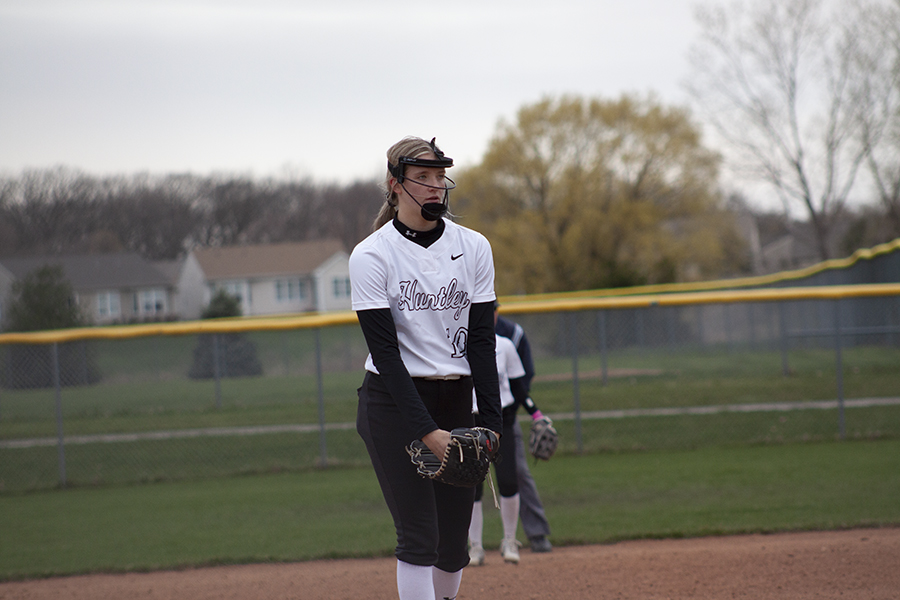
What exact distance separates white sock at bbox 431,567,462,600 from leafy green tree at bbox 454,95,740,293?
28340 mm

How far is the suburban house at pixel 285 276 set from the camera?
45.9m

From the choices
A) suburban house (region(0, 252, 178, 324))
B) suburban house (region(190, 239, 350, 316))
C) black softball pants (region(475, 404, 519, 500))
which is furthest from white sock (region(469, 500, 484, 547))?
suburban house (region(190, 239, 350, 316))

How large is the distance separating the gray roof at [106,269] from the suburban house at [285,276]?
490 centimetres

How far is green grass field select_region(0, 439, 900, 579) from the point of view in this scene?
5.94 meters

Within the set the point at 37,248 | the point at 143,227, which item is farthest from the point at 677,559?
the point at 143,227

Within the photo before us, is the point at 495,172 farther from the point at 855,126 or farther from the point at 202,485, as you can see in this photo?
the point at 202,485

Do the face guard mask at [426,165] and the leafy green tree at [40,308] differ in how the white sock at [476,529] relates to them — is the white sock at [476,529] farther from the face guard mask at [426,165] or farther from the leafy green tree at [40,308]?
the leafy green tree at [40,308]

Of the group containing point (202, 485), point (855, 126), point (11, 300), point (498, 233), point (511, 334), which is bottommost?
point (202, 485)

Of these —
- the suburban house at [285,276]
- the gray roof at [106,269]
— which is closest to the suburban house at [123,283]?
the gray roof at [106,269]

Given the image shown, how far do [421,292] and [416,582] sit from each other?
1044 millimetres

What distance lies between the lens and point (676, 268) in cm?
3089

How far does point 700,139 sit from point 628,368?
20.1m

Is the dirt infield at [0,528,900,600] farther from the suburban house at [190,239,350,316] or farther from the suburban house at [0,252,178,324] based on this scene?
the suburban house at [190,239,350,316]

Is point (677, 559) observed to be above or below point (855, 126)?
below
